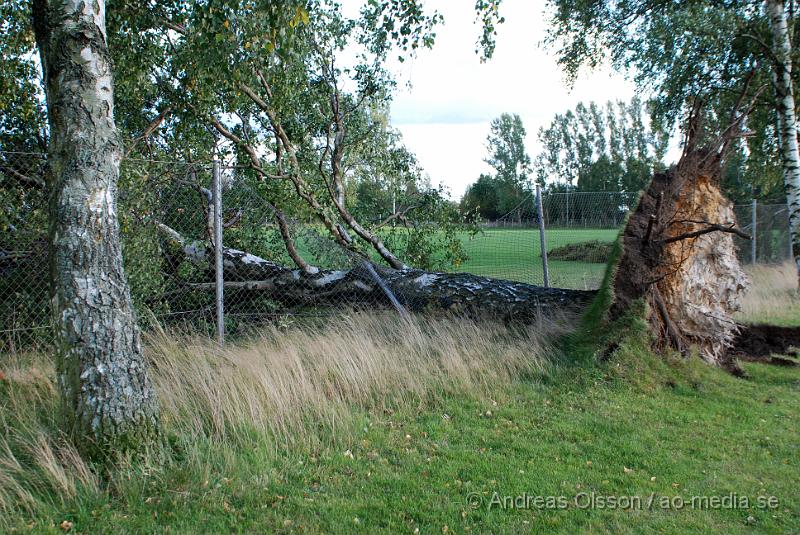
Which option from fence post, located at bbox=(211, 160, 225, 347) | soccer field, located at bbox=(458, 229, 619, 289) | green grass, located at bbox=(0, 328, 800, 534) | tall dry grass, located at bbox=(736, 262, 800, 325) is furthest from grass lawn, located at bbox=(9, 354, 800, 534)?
soccer field, located at bbox=(458, 229, 619, 289)

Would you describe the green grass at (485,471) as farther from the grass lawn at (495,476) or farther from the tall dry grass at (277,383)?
the tall dry grass at (277,383)

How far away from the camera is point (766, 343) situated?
7.56 meters

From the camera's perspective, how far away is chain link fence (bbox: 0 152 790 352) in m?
6.23

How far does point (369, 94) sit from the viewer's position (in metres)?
10.5

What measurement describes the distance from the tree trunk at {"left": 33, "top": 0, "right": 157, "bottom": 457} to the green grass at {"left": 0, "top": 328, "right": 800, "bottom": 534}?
0.44 metres

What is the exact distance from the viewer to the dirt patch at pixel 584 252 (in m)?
16.2

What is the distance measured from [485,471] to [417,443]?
2.24 feet

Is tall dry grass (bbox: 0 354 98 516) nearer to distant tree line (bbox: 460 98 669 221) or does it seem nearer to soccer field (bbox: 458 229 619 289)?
soccer field (bbox: 458 229 619 289)

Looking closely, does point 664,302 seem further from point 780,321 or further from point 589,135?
point 589,135

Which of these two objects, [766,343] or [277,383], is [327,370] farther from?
[766,343]

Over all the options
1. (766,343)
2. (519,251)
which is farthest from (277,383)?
Result: (519,251)

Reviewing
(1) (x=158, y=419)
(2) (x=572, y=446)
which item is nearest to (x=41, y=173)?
(1) (x=158, y=419)

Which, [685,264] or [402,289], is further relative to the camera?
[402,289]

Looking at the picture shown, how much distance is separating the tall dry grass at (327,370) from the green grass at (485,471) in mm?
223
